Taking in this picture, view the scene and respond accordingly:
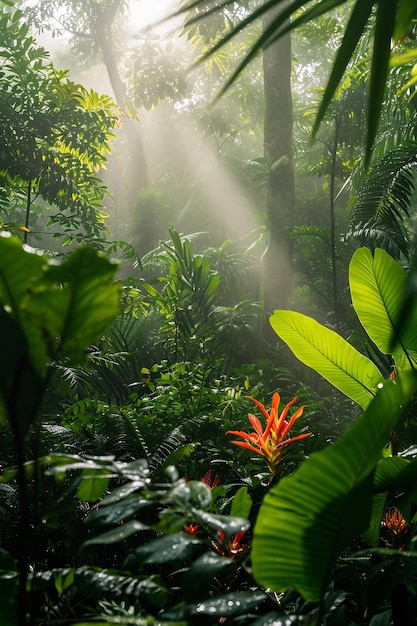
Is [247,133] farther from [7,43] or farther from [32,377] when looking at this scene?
[32,377]

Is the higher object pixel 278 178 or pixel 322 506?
pixel 278 178

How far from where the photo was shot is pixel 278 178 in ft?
18.5

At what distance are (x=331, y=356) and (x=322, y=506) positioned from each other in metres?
0.81

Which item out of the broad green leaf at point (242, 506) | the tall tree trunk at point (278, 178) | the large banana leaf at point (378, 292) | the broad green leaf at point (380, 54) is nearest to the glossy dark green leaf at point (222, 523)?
the broad green leaf at point (242, 506)

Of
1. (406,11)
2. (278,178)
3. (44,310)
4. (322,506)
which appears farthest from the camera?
(278,178)

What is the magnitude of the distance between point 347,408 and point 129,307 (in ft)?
5.10

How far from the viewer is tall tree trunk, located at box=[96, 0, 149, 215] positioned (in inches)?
592

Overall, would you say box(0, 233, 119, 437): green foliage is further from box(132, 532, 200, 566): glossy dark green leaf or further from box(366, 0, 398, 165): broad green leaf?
box(366, 0, 398, 165): broad green leaf

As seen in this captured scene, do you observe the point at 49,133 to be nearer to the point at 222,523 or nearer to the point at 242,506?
the point at 242,506

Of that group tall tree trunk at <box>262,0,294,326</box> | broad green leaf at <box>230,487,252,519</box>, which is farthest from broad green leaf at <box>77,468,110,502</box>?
tall tree trunk at <box>262,0,294,326</box>

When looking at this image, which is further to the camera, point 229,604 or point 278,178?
point 278,178

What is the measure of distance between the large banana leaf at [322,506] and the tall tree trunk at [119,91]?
1439 centimetres

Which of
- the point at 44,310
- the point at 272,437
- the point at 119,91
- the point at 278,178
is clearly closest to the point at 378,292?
the point at 272,437

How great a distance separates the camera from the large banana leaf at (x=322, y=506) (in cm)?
71
